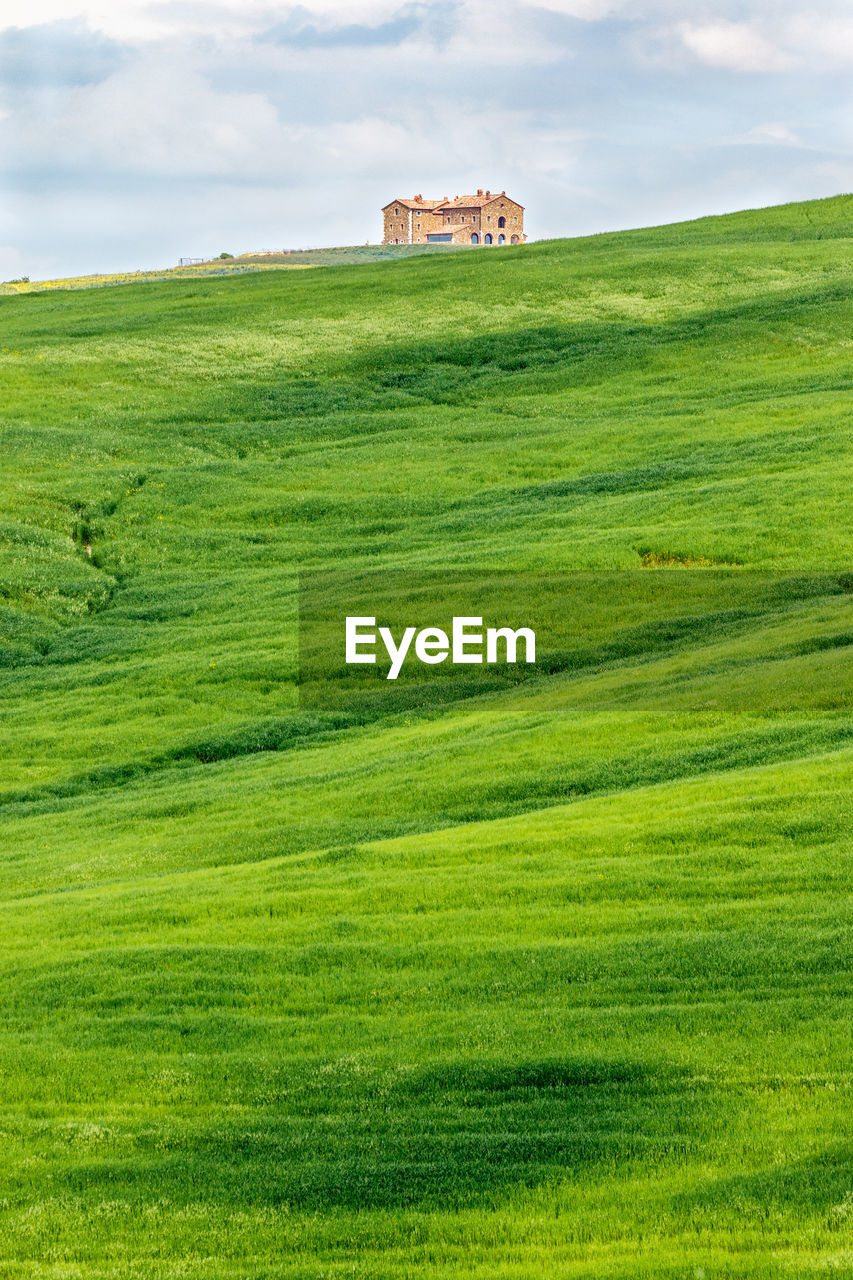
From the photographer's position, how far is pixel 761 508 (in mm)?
52875

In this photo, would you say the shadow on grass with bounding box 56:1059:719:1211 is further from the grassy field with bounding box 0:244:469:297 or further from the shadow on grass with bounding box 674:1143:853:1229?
the grassy field with bounding box 0:244:469:297

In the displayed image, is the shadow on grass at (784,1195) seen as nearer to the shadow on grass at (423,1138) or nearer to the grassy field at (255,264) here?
the shadow on grass at (423,1138)

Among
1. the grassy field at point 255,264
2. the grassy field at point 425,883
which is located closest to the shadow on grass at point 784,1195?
the grassy field at point 425,883

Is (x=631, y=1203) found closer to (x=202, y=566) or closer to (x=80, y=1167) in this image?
(x=80, y=1167)

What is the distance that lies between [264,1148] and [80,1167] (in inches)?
79.9

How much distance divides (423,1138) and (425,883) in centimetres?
776

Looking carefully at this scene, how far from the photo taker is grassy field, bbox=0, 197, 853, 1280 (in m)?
13.5

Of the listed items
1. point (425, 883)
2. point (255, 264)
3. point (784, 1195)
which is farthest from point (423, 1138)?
point (255, 264)

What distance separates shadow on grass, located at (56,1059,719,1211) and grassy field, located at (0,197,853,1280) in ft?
Result: 0.16

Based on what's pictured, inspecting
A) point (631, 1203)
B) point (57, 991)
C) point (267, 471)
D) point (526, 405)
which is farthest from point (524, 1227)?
point (526, 405)

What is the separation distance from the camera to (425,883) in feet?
73.5

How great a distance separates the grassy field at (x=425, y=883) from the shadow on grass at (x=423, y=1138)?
5cm

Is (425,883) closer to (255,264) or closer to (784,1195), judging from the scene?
(784,1195)

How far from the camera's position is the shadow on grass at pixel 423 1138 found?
13.9m
